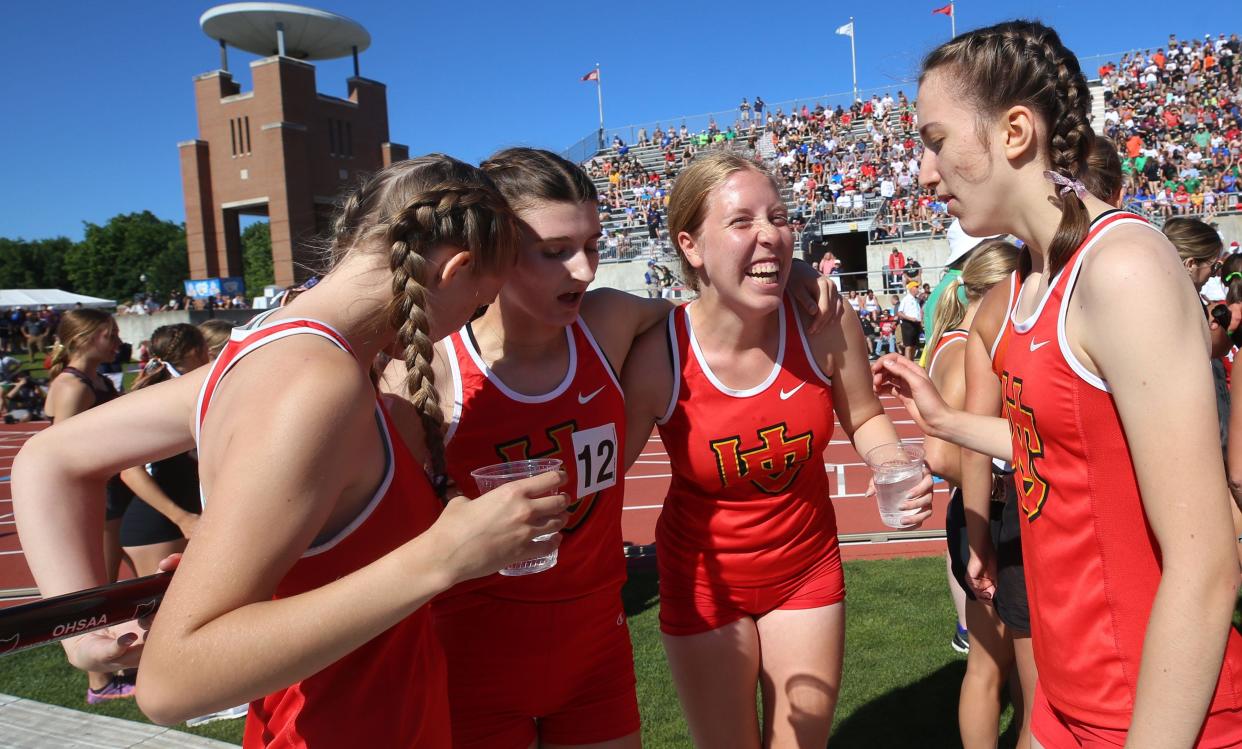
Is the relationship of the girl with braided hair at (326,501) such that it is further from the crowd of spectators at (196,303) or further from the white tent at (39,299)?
the white tent at (39,299)

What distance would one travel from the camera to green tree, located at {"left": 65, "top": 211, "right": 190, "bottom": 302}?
84.4 m

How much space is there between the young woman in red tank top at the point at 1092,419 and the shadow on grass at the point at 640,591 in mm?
→ 4221

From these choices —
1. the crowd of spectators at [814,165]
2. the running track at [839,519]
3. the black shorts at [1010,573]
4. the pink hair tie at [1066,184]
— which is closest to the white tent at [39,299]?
the crowd of spectators at [814,165]

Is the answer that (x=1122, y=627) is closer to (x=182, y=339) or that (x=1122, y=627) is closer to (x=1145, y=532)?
(x=1145, y=532)

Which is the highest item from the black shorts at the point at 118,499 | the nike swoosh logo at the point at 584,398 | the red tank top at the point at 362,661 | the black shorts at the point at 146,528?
the nike swoosh logo at the point at 584,398

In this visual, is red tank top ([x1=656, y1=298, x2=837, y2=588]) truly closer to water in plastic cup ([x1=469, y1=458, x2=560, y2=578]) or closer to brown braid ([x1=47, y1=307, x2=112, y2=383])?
water in plastic cup ([x1=469, y1=458, x2=560, y2=578])

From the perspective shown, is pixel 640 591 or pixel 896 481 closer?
pixel 896 481

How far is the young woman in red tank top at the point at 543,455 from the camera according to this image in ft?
7.72

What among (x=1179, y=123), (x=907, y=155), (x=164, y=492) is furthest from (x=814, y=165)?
(x=164, y=492)

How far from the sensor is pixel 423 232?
1.69 m

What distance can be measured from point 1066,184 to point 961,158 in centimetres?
22

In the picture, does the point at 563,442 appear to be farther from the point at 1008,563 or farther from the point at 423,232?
the point at 1008,563

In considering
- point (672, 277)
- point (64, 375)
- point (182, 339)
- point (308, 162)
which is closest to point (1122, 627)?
point (672, 277)

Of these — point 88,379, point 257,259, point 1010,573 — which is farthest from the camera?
point 257,259
